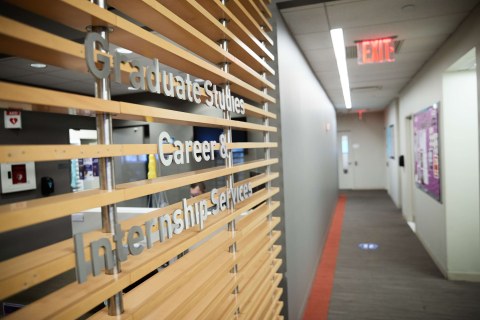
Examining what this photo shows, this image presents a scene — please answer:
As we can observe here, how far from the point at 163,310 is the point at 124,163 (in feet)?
25.8

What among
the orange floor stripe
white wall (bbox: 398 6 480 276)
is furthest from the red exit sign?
the orange floor stripe

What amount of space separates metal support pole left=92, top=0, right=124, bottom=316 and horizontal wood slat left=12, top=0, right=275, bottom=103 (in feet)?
0.15

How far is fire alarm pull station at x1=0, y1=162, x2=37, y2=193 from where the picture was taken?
5172 mm

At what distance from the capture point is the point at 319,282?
483 cm

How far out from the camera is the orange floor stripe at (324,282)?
3.94 m

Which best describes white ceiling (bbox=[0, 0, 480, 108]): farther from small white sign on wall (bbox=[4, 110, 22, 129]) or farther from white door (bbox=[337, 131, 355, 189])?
white door (bbox=[337, 131, 355, 189])

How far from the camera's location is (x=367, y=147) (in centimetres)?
1470

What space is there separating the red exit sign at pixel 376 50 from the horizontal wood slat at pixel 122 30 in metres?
3.15

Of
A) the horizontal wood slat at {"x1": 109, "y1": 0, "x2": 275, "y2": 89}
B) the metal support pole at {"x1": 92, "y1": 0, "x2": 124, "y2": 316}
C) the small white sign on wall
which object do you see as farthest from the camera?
the small white sign on wall

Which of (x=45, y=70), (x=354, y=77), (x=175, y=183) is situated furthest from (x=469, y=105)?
(x=45, y=70)

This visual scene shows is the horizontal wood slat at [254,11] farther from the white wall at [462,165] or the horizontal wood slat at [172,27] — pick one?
the white wall at [462,165]

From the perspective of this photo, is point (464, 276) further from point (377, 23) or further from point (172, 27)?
point (172, 27)

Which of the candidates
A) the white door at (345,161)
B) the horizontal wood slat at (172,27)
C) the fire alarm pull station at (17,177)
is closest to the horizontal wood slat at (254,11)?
the horizontal wood slat at (172,27)

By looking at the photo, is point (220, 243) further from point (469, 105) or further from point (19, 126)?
point (19, 126)
